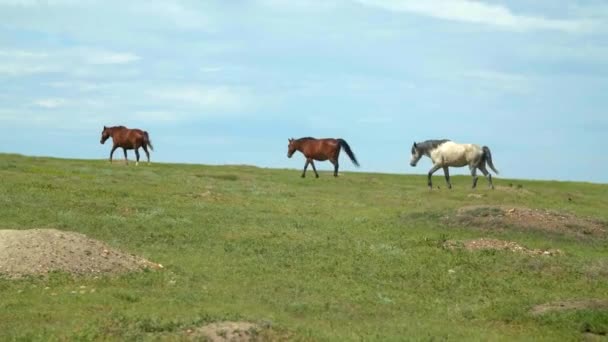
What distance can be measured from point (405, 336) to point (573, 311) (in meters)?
3.69

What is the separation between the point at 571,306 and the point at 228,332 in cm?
708

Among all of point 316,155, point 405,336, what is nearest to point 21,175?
point 316,155

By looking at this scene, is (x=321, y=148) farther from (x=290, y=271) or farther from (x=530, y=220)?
(x=290, y=271)

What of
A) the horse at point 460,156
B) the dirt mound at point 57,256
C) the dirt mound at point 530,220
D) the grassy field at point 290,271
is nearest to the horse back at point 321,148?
the horse at point 460,156

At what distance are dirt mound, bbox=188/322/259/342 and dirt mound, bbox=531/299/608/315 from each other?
6058 millimetres

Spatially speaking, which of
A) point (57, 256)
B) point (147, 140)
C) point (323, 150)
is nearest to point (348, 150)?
point (323, 150)

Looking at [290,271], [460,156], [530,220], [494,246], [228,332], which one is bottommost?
[228,332]

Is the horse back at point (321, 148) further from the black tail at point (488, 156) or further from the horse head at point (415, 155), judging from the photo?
the black tail at point (488, 156)

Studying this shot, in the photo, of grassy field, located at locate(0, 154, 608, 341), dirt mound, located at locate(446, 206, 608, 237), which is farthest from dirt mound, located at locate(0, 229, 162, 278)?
→ dirt mound, located at locate(446, 206, 608, 237)

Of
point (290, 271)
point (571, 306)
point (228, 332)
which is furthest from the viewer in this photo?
point (290, 271)

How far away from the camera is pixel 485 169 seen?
45.0 m

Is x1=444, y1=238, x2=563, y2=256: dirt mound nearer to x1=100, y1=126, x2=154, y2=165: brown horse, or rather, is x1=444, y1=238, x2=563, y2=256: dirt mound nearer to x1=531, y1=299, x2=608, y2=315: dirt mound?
x1=531, y1=299, x2=608, y2=315: dirt mound

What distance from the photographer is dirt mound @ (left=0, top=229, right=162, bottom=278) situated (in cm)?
1825

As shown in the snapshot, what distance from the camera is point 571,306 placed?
16922mm
